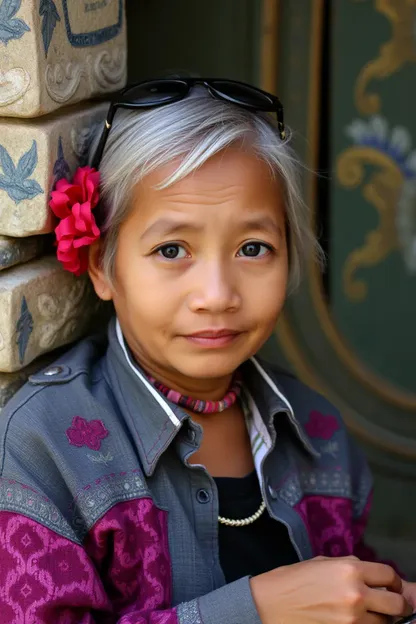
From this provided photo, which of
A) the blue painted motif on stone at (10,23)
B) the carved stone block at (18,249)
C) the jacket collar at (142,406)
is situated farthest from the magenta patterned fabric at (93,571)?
the blue painted motif on stone at (10,23)

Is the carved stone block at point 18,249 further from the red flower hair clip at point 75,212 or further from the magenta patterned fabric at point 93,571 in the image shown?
the magenta patterned fabric at point 93,571

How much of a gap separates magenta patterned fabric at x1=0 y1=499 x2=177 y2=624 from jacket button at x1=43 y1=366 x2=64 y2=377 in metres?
0.28

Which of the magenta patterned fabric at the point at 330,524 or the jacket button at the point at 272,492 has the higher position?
the jacket button at the point at 272,492

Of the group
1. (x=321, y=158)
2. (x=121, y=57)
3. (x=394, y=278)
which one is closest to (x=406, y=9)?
(x=321, y=158)

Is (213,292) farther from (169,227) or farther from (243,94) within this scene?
(243,94)

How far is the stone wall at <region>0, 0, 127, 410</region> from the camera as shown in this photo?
5.64 feet

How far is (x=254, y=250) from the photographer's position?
73.4 inches

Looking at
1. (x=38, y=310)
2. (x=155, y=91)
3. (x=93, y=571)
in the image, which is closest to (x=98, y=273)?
(x=38, y=310)

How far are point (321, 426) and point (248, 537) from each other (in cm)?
38

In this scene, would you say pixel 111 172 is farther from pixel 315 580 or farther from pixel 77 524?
pixel 315 580

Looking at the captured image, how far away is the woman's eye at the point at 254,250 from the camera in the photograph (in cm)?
185

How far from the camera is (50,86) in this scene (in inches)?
69.7

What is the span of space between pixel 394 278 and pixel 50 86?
1580 mm

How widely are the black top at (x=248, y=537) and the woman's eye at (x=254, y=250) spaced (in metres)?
0.44
